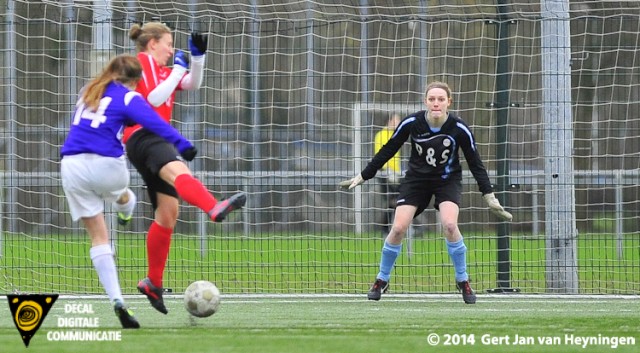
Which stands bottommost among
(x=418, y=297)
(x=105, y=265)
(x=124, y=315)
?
(x=418, y=297)

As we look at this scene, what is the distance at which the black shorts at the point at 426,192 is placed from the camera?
35.5 ft

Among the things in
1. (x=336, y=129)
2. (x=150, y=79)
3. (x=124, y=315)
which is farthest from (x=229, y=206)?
(x=336, y=129)

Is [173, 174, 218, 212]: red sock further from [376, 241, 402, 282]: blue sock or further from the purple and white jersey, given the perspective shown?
[376, 241, 402, 282]: blue sock

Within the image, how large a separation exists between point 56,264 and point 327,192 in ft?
8.75

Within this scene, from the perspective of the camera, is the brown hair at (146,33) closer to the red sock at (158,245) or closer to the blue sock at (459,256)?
the red sock at (158,245)

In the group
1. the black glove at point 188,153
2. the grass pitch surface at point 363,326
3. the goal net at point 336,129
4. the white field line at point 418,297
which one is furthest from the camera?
the goal net at point 336,129

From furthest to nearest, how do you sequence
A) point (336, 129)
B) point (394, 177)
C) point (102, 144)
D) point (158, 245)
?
point (394, 177), point (336, 129), point (158, 245), point (102, 144)

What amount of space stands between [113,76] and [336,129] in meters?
4.94

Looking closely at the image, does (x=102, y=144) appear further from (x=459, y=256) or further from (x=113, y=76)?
(x=459, y=256)

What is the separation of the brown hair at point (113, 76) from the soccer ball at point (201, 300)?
1.26 meters

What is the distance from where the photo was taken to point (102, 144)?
8211 millimetres

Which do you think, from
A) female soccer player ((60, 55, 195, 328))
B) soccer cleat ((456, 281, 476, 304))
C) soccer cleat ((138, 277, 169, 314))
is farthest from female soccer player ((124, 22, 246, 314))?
soccer cleat ((456, 281, 476, 304))

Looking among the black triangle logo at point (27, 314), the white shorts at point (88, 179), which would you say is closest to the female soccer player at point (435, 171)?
the white shorts at point (88, 179)

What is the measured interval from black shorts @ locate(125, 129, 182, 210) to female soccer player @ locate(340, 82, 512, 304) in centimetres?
220
